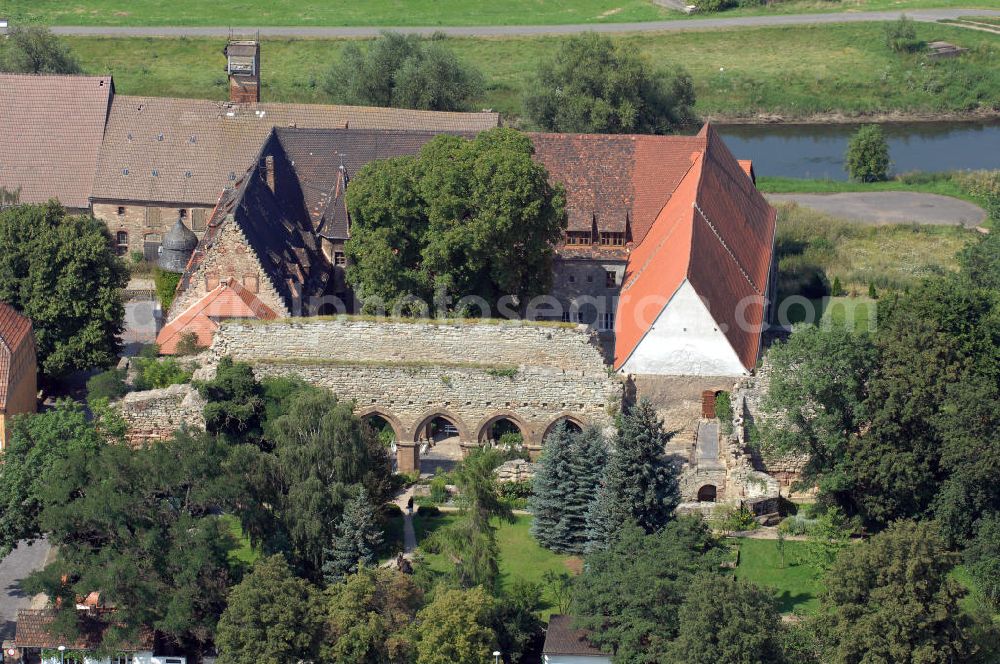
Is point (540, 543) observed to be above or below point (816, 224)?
below

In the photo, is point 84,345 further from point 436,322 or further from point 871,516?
A: point 871,516

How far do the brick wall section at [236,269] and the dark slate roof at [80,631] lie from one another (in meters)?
18.1

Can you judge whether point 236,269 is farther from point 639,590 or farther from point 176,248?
point 639,590

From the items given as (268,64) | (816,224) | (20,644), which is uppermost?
(268,64)

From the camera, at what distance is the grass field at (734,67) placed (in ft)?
411

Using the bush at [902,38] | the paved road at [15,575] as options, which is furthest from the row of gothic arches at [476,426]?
the bush at [902,38]

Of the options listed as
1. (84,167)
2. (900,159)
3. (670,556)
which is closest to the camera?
(670,556)

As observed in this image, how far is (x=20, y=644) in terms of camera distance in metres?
57.8

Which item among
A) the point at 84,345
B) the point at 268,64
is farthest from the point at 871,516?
the point at 268,64

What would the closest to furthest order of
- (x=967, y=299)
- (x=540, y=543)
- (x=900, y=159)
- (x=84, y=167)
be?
(x=540, y=543), (x=967, y=299), (x=84, y=167), (x=900, y=159)

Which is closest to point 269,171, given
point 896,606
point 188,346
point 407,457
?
point 188,346

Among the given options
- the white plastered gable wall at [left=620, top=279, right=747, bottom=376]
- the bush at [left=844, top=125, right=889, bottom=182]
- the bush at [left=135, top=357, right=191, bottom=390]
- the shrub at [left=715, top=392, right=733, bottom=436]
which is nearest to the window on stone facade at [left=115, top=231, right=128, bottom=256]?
the bush at [left=135, top=357, right=191, bottom=390]

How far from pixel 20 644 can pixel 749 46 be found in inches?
3432

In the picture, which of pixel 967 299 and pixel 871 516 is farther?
pixel 967 299
